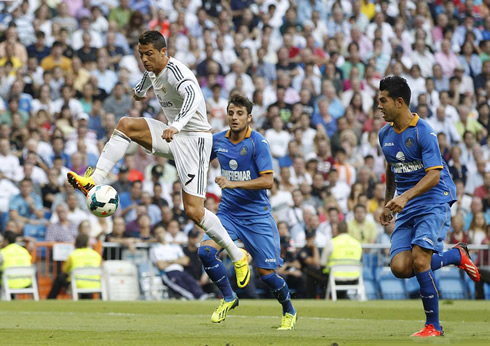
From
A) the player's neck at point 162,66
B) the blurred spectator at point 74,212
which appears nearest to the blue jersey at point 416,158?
the player's neck at point 162,66

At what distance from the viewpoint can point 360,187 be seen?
21.0m

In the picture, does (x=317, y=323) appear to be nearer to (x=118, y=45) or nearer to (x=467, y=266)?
(x=467, y=266)

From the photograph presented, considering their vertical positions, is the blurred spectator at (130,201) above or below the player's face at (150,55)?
below

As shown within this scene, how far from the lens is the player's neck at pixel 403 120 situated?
1012cm

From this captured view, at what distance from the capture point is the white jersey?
34.3 ft

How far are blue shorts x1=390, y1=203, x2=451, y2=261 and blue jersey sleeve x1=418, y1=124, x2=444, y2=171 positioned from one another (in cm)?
50

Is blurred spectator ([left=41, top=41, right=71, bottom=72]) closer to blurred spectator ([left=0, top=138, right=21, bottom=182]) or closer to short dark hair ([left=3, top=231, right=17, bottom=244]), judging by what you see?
blurred spectator ([left=0, top=138, right=21, bottom=182])

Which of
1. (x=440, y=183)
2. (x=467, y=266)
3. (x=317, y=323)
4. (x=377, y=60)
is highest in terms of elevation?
(x=377, y=60)

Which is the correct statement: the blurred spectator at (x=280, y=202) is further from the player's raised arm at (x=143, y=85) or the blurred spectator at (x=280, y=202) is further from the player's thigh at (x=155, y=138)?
the player's thigh at (x=155, y=138)

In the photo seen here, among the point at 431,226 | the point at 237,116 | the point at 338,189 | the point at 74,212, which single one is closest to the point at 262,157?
the point at 237,116

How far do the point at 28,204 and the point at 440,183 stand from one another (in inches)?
419

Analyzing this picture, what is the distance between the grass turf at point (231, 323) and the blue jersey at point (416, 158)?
1445 millimetres

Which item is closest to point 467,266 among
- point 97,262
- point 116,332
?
point 116,332

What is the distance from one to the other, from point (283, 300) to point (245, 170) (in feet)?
5.50
